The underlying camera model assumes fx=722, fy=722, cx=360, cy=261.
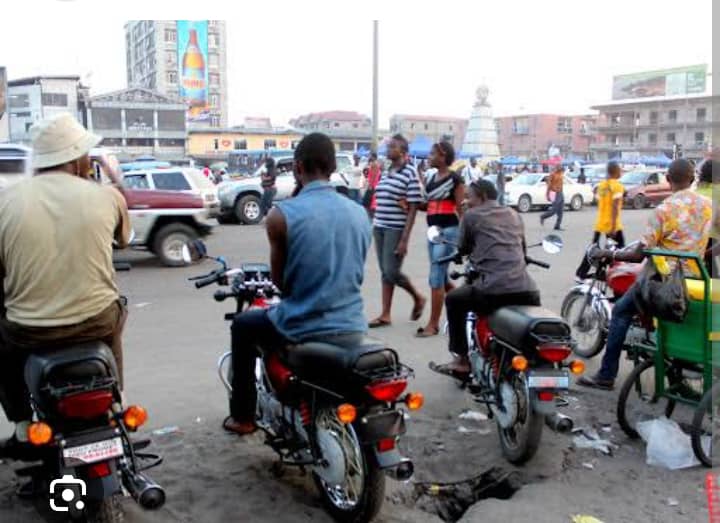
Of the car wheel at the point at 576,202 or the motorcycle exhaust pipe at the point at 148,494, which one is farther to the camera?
the car wheel at the point at 576,202

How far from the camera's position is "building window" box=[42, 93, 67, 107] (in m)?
49.8

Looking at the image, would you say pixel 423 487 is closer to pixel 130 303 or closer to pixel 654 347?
pixel 654 347

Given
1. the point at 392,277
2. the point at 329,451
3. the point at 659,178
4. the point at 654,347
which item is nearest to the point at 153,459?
the point at 329,451

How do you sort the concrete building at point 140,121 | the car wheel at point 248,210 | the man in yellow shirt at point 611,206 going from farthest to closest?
the concrete building at point 140,121
the car wheel at point 248,210
the man in yellow shirt at point 611,206

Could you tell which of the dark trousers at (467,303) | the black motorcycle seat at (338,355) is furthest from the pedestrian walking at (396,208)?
the black motorcycle seat at (338,355)

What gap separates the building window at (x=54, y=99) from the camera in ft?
163

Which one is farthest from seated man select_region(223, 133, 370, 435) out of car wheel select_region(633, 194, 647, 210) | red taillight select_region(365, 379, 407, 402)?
car wheel select_region(633, 194, 647, 210)

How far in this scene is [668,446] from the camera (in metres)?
4.39

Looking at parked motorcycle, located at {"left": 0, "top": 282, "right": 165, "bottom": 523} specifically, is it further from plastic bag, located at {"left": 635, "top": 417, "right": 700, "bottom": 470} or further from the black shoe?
the black shoe

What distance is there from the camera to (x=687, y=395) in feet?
15.2

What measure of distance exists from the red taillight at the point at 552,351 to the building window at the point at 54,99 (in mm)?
50550

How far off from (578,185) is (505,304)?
80.3 ft

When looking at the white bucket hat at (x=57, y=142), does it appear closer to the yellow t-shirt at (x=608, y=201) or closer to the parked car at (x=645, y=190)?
the yellow t-shirt at (x=608, y=201)

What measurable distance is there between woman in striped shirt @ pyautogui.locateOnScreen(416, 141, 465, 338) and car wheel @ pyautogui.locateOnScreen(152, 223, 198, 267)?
593 cm
